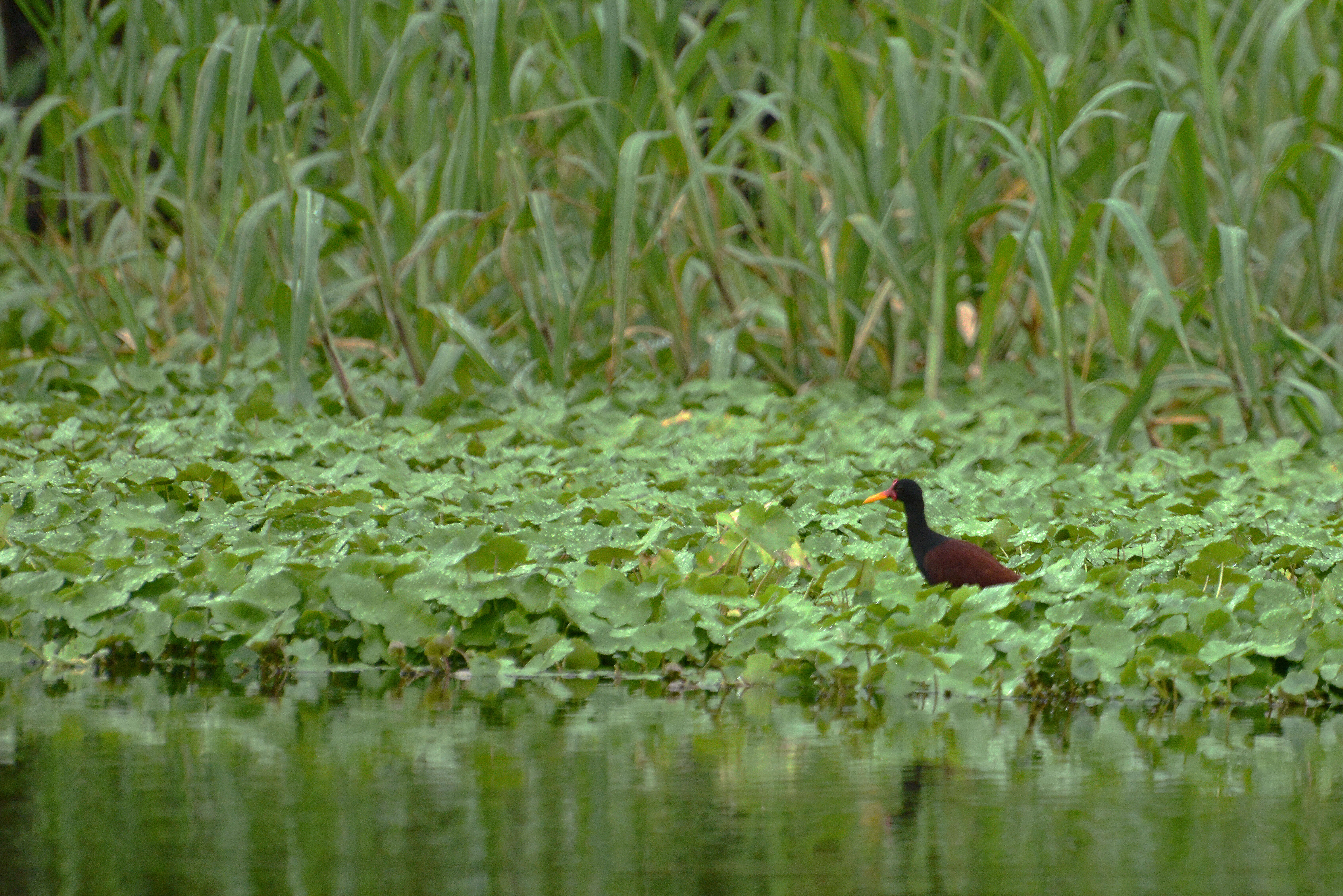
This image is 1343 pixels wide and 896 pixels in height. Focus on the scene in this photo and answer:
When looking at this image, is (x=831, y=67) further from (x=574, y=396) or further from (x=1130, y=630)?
(x=1130, y=630)

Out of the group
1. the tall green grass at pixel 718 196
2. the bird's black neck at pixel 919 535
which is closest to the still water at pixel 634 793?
the bird's black neck at pixel 919 535

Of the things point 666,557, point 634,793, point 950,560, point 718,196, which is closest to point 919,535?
point 950,560

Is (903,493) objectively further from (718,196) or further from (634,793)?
(718,196)

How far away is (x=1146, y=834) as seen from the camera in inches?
103

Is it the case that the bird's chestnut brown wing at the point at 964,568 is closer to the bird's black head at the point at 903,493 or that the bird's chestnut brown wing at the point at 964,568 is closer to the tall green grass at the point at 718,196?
the bird's black head at the point at 903,493

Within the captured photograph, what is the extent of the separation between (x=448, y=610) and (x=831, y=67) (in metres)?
3.52

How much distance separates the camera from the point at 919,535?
4.14 m

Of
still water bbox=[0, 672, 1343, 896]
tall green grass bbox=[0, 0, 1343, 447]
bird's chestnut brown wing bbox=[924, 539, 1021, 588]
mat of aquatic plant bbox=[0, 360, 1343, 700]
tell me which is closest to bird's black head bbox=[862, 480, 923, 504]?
mat of aquatic plant bbox=[0, 360, 1343, 700]

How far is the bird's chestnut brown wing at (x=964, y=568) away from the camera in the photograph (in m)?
3.92

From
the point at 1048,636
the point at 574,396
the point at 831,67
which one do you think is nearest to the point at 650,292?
the point at 574,396

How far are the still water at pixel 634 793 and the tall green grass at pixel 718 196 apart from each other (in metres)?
2.11

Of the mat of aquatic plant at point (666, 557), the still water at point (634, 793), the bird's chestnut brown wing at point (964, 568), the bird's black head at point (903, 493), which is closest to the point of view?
the still water at point (634, 793)

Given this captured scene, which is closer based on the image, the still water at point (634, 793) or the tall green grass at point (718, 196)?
the still water at point (634, 793)

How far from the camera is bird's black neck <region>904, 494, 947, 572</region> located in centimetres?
409
